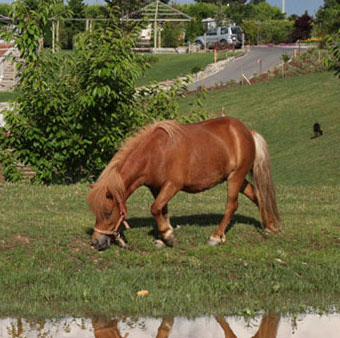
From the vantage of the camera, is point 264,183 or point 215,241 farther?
point 264,183

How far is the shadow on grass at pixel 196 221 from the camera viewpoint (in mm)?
13227

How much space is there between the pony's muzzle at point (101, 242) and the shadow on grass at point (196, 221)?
5.38 ft

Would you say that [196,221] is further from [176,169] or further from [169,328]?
[169,328]

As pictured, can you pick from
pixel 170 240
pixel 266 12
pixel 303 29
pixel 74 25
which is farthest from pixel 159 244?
pixel 266 12

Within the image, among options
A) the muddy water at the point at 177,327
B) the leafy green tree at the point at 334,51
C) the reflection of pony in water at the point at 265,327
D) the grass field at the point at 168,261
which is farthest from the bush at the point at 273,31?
the muddy water at the point at 177,327

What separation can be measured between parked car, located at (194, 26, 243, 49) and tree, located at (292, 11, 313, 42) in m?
18.1

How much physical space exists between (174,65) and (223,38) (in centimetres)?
1185

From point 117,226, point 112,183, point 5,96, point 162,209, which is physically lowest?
point 5,96

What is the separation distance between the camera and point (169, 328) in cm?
861

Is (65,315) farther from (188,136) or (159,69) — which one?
(159,69)

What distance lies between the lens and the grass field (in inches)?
372

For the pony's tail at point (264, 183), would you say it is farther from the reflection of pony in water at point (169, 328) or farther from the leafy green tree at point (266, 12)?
the leafy green tree at point (266, 12)

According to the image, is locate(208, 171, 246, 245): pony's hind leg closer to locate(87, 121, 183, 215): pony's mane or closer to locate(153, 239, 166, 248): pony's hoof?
locate(153, 239, 166, 248): pony's hoof

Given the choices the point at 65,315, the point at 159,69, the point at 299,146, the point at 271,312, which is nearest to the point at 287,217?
the point at 271,312
